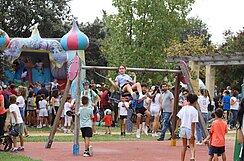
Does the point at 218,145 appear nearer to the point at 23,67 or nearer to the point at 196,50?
the point at 23,67

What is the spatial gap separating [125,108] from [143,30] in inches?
551

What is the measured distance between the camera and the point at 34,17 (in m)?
50.2

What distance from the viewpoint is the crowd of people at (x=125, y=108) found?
43.0ft

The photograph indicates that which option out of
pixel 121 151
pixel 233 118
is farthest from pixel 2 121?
pixel 233 118

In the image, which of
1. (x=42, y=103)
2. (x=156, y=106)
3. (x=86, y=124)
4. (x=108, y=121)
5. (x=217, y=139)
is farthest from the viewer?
(x=42, y=103)

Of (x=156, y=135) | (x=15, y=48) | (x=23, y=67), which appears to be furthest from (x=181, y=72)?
(x=23, y=67)

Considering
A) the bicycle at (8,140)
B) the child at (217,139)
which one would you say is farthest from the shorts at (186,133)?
the bicycle at (8,140)

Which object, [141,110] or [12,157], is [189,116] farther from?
[141,110]

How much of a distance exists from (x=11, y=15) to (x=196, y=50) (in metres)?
18.4

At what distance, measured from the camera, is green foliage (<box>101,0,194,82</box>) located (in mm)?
34062

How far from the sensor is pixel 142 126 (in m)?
23.3

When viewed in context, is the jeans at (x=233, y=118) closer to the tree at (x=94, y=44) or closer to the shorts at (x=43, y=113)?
the shorts at (x=43, y=113)

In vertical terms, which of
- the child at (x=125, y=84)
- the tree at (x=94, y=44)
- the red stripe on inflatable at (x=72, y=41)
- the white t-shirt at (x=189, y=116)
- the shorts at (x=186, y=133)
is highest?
the tree at (x=94, y=44)

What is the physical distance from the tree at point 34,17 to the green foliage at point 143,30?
15521mm
